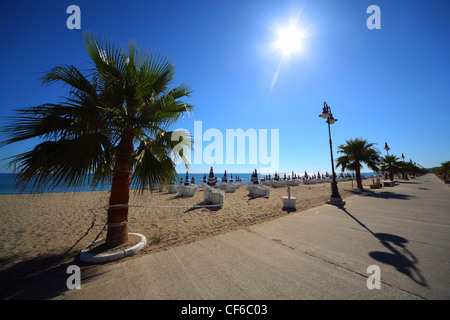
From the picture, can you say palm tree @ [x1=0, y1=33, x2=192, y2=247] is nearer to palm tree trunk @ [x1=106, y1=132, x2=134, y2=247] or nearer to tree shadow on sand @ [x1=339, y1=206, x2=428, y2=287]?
palm tree trunk @ [x1=106, y1=132, x2=134, y2=247]

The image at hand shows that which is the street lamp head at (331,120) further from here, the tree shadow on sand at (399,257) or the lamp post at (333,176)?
the tree shadow on sand at (399,257)

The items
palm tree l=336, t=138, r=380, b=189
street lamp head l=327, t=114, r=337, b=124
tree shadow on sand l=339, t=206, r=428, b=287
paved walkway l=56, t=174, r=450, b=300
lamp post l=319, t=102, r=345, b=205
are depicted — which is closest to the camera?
paved walkway l=56, t=174, r=450, b=300

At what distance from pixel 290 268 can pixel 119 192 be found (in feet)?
12.9

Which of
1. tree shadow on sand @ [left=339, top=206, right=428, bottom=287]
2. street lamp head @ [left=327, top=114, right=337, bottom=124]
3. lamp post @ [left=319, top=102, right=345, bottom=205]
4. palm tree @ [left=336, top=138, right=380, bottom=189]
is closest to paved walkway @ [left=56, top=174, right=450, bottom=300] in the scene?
tree shadow on sand @ [left=339, top=206, right=428, bottom=287]

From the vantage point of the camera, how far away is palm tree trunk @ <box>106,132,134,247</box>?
3668mm

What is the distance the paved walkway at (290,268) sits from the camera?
2100 millimetres

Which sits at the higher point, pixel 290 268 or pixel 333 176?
pixel 333 176

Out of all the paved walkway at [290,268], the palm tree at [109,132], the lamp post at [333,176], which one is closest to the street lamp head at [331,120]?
the lamp post at [333,176]

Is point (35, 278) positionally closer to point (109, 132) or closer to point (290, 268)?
point (109, 132)

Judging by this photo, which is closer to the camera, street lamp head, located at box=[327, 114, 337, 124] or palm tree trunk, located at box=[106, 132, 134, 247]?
palm tree trunk, located at box=[106, 132, 134, 247]

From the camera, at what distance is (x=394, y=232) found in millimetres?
3908

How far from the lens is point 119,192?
3.72m

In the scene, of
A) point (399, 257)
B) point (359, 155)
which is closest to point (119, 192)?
point (399, 257)

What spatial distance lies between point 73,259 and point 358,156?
66.5 feet
